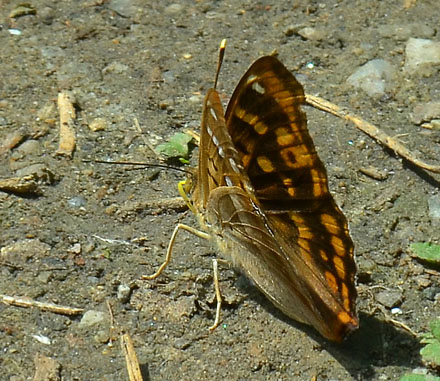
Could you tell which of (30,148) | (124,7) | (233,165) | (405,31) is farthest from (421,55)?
(30,148)

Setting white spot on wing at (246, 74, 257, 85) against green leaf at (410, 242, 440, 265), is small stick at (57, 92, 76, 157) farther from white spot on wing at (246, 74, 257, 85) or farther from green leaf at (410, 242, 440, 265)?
green leaf at (410, 242, 440, 265)

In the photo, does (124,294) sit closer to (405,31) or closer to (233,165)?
(233,165)

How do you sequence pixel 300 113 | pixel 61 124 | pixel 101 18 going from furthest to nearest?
1. pixel 101 18
2. pixel 61 124
3. pixel 300 113

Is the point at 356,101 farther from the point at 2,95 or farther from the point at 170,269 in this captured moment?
the point at 2,95

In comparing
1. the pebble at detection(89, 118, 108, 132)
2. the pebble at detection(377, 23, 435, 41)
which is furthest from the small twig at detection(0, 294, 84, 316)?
the pebble at detection(377, 23, 435, 41)

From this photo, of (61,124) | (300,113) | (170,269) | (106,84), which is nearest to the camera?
(300,113)

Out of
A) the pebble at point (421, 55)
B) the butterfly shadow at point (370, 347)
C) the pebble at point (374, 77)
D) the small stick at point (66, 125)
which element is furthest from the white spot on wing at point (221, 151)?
the pebble at point (421, 55)

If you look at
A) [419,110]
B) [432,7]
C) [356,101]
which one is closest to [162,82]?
[356,101]
